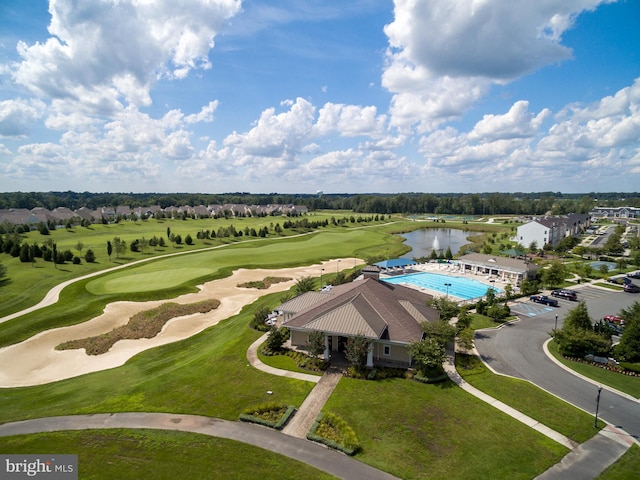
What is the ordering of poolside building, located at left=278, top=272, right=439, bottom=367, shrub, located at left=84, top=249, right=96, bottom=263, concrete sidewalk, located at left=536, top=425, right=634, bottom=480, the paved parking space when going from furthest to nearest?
shrub, located at left=84, top=249, right=96, bottom=263 → the paved parking space → poolside building, located at left=278, top=272, right=439, bottom=367 → concrete sidewalk, located at left=536, top=425, right=634, bottom=480

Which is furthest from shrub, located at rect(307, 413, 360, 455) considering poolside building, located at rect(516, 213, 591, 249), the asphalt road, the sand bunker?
poolside building, located at rect(516, 213, 591, 249)

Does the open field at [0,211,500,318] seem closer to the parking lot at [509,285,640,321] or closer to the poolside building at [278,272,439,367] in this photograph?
the poolside building at [278,272,439,367]

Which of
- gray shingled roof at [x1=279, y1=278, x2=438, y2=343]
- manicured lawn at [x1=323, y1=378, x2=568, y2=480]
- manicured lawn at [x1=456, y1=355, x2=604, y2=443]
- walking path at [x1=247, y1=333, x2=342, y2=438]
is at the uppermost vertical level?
gray shingled roof at [x1=279, y1=278, x2=438, y2=343]

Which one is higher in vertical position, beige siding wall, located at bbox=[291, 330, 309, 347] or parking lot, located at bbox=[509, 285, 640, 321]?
beige siding wall, located at bbox=[291, 330, 309, 347]

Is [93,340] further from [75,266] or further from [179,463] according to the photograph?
[75,266]

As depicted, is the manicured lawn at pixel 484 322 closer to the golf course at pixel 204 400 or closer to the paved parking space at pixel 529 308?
the paved parking space at pixel 529 308

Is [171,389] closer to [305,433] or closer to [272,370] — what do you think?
[272,370]
